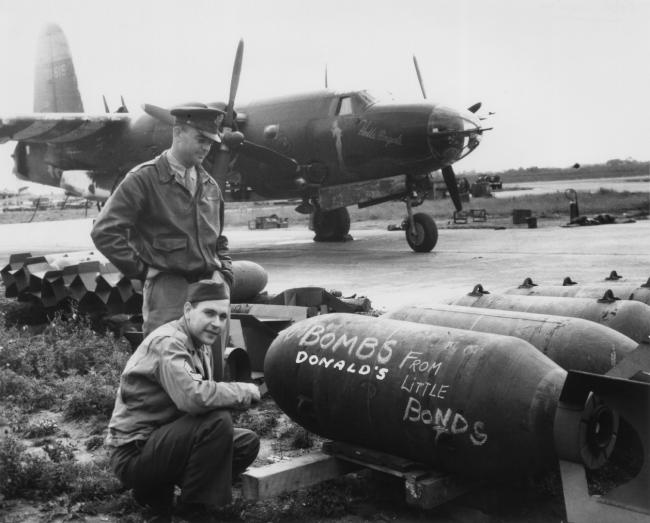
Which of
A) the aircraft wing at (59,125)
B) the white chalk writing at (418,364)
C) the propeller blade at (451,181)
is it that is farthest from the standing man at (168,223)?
the aircraft wing at (59,125)

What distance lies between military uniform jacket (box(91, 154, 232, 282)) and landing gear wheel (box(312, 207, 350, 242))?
1407 centimetres

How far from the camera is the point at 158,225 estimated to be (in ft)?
15.8

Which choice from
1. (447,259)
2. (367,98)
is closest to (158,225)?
(447,259)

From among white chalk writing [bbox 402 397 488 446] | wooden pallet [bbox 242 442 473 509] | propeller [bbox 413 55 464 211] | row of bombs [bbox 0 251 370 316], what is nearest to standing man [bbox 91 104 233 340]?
wooden pallet [bbox 242 442 473 509]

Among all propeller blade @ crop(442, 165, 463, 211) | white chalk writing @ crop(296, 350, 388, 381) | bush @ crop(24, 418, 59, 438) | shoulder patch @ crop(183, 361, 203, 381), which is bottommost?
bush @ crop(24, 418, 59, 438)

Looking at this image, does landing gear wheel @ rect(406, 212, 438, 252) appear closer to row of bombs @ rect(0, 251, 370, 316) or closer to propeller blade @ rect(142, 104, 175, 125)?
row of bombs @ rect(0, 251, 370, 316)

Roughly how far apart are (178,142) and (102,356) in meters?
3.14

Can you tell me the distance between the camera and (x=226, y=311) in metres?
3.89

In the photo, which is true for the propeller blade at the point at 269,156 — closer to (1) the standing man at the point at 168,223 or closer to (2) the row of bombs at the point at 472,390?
(1) the standing man at the point at 168,223

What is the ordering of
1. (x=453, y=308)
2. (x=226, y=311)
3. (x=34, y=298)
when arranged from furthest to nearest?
(x=34, y=298)
(x=453, y=308)
(x=226, y=311)

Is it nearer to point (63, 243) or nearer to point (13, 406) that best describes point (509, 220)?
point (63, 243)

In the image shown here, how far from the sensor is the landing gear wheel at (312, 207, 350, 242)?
747 inches

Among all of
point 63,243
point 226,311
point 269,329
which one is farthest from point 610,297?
point 63,243

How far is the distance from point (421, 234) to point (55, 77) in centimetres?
1447
